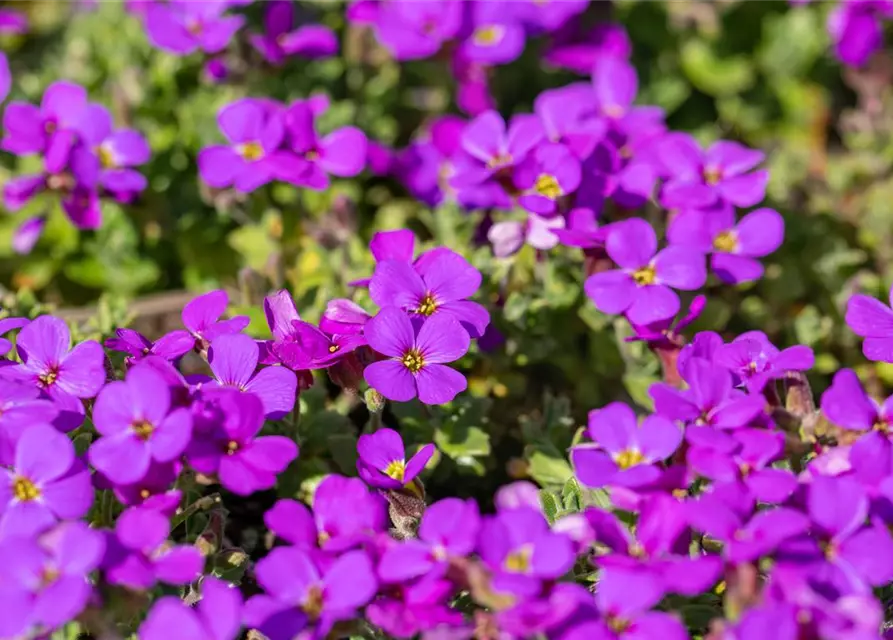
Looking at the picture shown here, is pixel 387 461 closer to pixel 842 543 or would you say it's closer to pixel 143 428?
pixel 143 428

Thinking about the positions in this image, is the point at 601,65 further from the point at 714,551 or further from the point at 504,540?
the point at 504,540

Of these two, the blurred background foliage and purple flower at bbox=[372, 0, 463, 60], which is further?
purple flower at bbox=[372, 0, 463, 60]

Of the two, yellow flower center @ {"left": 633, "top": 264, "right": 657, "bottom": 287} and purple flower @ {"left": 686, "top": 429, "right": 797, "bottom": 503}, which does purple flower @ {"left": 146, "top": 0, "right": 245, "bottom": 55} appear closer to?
yellow flower center @ {"left": 633, "top": 264, "right": 657, "bottom": 287}

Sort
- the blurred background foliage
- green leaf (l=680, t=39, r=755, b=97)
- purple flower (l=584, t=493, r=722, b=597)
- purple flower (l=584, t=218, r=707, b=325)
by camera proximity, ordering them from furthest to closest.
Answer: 1. green leaf (l=680, t=39, r=755, b=97)
2. the blurred background foliage
3. purple flower (l=584, t=218, r=707, b=325)
4. purple flower (l=584, t=493, r=722, b=597)

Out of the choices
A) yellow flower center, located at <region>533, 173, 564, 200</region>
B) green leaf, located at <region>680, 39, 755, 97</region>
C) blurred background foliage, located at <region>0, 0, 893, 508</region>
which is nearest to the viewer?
yellow flower center, located at <region>533, 173, 564, 200</region>

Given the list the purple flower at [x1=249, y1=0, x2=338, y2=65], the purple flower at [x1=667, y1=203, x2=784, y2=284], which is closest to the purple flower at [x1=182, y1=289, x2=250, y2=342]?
the purple flower at [x1=667, y1=203, x2=784, y2=284]

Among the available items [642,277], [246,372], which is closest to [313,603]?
[246,372]

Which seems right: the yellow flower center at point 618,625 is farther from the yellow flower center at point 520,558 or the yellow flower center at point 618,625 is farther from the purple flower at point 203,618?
the purple flower at point 203,618

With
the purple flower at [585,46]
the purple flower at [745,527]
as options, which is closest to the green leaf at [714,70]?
the purple flower at [585,46]
